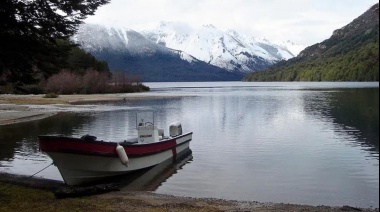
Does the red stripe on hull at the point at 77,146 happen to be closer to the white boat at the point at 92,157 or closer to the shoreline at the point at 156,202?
the white boat at the point at 92,157

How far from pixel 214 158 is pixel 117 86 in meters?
113

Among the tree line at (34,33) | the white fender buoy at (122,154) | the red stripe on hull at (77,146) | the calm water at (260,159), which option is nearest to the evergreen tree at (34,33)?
the tree line at (34,33)

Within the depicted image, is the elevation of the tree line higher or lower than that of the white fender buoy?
higher

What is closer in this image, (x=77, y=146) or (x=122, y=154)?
(x=77, y=146)

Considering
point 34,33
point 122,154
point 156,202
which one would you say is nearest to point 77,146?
point 122,154

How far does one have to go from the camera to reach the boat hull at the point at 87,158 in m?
17.0

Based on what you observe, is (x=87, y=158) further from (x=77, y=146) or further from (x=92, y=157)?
(x=77, y=146)

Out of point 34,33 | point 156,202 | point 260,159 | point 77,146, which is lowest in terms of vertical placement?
point 260,159

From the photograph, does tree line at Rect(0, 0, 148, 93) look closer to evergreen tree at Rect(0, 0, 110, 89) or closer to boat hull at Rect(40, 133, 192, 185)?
evergreen tree at Rect(0, 0, 110, 89)

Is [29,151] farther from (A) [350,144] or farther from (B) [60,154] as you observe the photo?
(A) [350,144]

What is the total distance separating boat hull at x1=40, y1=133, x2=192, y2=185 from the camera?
1697cm

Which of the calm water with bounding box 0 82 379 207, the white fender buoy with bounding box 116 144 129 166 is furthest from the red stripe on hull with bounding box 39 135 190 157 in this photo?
the calm water with bounding box 0 82 379 207

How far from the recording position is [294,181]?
19.8 meters

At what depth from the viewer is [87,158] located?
17.8m
